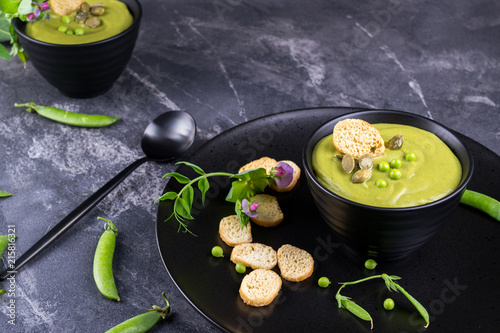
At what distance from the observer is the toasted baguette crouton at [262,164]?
9.06 ft

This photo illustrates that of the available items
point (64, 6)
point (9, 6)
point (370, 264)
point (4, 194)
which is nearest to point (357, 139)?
point (370, 264)

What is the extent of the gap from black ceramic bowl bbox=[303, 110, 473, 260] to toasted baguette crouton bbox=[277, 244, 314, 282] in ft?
0.54

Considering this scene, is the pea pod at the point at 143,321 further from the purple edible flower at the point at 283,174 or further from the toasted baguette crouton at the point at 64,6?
the toasted baguette crouton at the point at 64,6

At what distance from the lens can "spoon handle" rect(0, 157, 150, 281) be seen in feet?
8.43

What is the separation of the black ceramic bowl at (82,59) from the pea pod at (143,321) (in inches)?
61.2

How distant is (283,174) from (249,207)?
0.24 m

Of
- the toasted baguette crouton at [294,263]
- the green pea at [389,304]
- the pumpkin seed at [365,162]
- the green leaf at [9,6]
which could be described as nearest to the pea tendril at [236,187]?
the toasted baguette crouton at [294,263]

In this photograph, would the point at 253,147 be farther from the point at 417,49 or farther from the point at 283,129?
the point at 417,49

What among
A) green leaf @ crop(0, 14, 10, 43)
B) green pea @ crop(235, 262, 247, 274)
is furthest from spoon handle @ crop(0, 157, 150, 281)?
green leaf @ crop(0, 14, 10, 43)

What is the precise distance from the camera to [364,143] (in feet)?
7.63

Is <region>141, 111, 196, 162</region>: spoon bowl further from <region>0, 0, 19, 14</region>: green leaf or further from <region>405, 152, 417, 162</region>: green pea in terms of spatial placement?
<region>405, 152, 417, 162</region>: green pea

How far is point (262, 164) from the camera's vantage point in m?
2.77

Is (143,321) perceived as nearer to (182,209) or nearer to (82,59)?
(182,209)

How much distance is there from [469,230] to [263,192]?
→ 0.90 m
